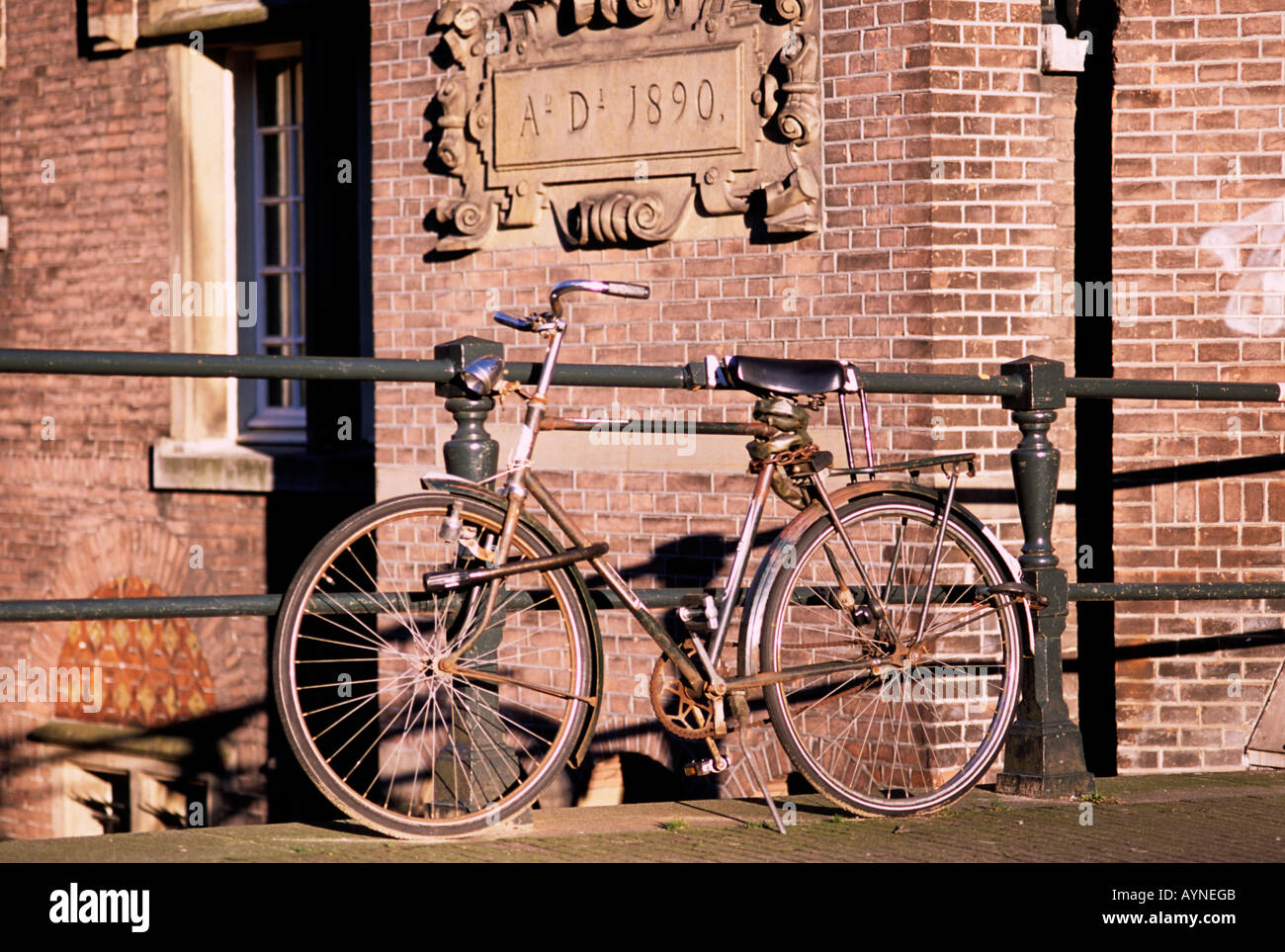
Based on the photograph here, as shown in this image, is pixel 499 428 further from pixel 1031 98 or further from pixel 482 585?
pixel 482 585

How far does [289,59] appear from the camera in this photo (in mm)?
9852

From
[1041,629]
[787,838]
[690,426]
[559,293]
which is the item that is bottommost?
[787,838]

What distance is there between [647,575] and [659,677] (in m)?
2.79

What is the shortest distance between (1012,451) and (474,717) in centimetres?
191

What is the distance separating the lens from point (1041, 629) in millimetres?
4867

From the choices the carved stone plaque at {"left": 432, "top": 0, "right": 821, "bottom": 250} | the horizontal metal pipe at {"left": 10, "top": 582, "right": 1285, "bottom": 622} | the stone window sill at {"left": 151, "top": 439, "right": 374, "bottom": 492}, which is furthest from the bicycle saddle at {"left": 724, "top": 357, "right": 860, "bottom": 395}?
the stone window sill at {"left": 151, "top": 439, "right": 374, "bottom": 492}

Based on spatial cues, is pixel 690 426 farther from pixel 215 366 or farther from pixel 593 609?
pixel 215 366

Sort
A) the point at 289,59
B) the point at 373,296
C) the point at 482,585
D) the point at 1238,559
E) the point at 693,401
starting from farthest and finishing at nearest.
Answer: the point at 289,59 < the point at 373,296 < the point at 693,401 < the point at 1238,559 < the point at 482,585

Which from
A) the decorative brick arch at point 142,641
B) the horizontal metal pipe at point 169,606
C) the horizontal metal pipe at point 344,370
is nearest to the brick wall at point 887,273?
the horizontal metal pipe at point 344,370

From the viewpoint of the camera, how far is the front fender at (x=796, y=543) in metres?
4.30

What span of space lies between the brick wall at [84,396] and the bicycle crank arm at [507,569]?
5.76 metres

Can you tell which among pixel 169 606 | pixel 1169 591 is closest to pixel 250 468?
pixel 169 606

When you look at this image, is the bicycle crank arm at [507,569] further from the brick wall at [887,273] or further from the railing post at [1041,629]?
the brick wall at [887,273]

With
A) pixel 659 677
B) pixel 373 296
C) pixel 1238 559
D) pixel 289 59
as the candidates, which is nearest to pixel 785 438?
pixel 659 677
